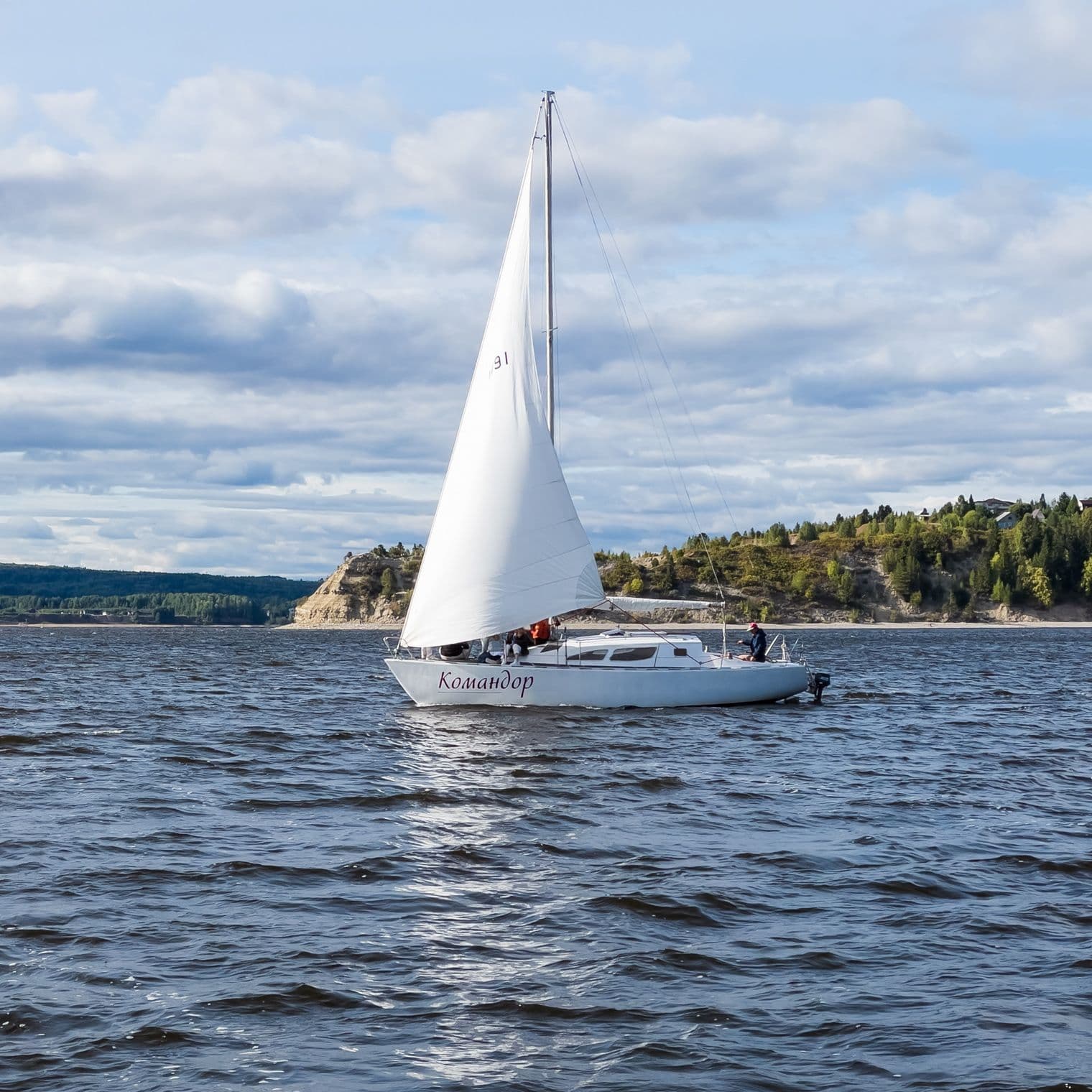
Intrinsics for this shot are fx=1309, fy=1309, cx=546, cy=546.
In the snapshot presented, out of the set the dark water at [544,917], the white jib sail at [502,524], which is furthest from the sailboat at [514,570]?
the dark water at [544,917]

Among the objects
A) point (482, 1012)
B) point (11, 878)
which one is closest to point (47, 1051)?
point (482, 1012)

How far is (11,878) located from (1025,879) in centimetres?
1224

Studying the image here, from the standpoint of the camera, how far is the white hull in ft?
117

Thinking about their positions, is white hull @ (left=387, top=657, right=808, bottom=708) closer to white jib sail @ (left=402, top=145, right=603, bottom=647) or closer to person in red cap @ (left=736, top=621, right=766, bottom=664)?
white jib sail @ (left=402, top=145, right=603, bottom=647)

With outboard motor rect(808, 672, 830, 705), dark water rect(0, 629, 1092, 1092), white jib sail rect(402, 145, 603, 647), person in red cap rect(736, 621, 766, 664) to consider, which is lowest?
dark water rect(0, 629, 1092, 1092)

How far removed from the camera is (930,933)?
44.3 feet

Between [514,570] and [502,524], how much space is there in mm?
1280

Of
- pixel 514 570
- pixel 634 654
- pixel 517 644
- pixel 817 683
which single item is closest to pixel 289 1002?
pixel 514 570

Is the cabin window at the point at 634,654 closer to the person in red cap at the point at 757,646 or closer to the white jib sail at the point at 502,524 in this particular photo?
the white jib sail at the point at 502,524

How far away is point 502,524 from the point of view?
3481cm

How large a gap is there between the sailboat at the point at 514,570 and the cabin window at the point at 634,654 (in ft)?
0.09

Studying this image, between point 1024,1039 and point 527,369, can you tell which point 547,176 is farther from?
point 1024,1039

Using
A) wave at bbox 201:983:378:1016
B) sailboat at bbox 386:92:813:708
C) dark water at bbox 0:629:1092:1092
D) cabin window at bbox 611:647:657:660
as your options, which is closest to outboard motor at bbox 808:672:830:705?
sailboat at bbox 386:92:813:708

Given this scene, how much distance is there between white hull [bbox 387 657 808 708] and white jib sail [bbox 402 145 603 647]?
3.92ft
